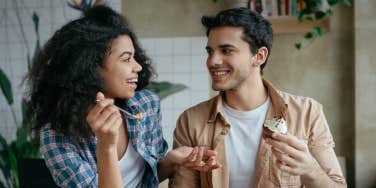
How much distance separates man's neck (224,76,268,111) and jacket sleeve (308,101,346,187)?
0.72 ft

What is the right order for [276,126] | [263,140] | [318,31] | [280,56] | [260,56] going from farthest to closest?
1. [280,56]
2. [318,31]
3. [260,56]
4. [263,140]
5. [276,126]

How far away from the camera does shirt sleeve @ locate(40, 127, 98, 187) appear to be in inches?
63.9

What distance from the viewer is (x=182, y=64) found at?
3121 mm

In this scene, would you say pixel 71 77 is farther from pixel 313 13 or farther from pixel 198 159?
pixel 313 13

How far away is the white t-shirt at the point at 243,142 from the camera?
1.82 metres

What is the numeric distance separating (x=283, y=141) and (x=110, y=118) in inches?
21.1

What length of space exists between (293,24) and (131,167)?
1.55 m

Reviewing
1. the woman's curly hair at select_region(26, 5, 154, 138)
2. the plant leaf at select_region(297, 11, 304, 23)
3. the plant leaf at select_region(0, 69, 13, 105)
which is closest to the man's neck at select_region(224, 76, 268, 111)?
the woman's curly hair at select_region(26, 5, 154, 138)

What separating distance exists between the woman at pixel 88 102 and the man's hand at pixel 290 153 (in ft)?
0.84

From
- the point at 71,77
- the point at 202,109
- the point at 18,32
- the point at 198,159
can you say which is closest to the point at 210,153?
the point at 198,159

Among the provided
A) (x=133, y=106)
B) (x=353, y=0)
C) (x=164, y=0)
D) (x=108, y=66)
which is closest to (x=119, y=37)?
(x=108, y=66)

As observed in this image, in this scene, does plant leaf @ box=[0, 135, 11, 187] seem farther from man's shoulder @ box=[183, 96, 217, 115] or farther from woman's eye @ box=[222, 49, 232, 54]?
woman's eye @ box=[222, 49, 232, 54]

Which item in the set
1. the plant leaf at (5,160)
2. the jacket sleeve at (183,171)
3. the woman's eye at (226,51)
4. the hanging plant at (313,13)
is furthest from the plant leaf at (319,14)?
the plant leaf at (5,160)

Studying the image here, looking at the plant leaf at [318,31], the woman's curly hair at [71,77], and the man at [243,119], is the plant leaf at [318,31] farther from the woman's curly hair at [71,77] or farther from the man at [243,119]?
the woman's curly hair at [71,77]
